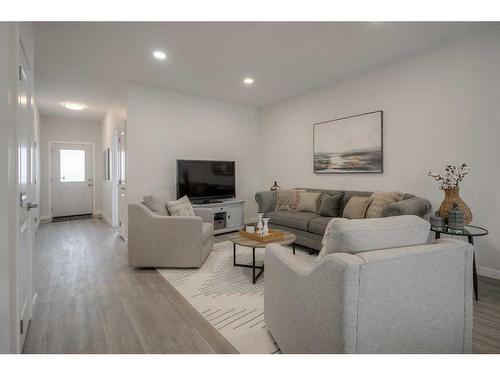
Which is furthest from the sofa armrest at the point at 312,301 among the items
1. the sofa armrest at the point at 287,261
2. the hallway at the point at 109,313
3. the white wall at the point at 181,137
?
the white wall at the point at 181,137

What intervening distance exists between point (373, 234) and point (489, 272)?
2.57m

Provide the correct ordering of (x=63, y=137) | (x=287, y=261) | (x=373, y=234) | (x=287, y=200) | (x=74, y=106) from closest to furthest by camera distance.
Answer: (x=373, y=234), (x=287, y=261), (x=287, y=200), (x=74, y=106), (x=63, y=137)

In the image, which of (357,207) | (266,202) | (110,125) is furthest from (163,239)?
(110,125)

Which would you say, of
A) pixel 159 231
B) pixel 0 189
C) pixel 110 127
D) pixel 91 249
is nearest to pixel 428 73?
pixel 159 231

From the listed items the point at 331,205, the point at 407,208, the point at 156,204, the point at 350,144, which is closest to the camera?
the point at 407,208

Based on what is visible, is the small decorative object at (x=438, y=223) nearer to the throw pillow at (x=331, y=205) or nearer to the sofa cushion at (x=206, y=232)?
the throw pillow at (x=331, y=205)

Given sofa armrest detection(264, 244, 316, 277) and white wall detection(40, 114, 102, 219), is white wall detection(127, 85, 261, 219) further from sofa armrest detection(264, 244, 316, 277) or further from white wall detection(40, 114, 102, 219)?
white wall detection(40, 114, 102, 219)

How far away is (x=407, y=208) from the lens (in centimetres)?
269

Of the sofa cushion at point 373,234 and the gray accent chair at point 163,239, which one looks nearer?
the sofa cushion at point 373,234

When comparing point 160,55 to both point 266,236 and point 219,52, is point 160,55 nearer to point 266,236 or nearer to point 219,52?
point 219,52

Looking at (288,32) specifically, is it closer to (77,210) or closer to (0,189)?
(0,189)

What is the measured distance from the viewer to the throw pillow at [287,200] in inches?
168

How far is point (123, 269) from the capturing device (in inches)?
122

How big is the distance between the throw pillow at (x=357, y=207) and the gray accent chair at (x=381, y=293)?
1917 millimetres
